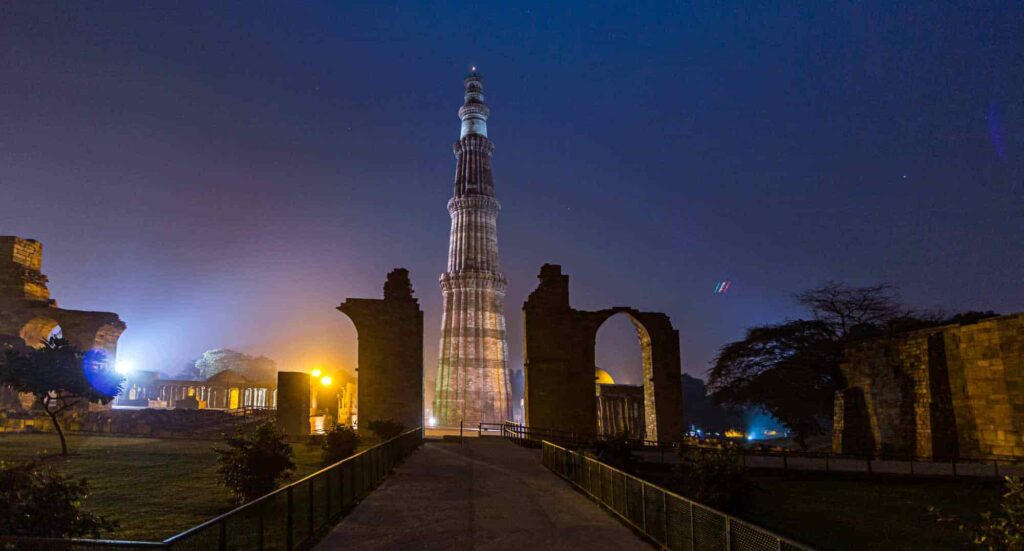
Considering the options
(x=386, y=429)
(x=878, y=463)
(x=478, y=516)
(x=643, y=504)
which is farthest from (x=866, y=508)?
(x=386, y=429)

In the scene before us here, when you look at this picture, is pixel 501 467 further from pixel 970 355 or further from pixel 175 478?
pixel 970 355

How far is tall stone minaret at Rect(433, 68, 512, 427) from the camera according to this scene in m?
62.3

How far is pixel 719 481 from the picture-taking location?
9867 mm

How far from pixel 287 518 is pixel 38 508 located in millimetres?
2574

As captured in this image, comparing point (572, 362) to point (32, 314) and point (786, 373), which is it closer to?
point (786, 373)

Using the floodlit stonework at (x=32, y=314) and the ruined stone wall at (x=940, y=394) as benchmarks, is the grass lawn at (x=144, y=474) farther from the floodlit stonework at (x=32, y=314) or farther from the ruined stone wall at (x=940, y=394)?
the ruined stone wall at (x=940, y=394)

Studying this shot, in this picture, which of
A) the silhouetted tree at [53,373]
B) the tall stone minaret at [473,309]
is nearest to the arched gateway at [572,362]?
the silhouetted tree at [53,373]

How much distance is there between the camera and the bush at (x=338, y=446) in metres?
17.4

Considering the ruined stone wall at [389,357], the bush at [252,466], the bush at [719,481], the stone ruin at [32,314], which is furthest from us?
the stone ruin at [32,314]

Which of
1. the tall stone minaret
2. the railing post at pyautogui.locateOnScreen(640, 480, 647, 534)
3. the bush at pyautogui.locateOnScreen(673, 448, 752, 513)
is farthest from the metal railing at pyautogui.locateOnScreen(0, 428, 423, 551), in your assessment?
the tall stone minaret

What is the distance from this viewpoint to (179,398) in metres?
57.0

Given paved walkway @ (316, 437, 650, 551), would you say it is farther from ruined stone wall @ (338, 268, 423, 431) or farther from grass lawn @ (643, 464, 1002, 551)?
ruined stone wall @ (338, 268, 423, 431)

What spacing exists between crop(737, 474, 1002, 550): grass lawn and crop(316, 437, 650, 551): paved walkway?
104 inches

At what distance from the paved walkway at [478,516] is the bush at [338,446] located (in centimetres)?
223
